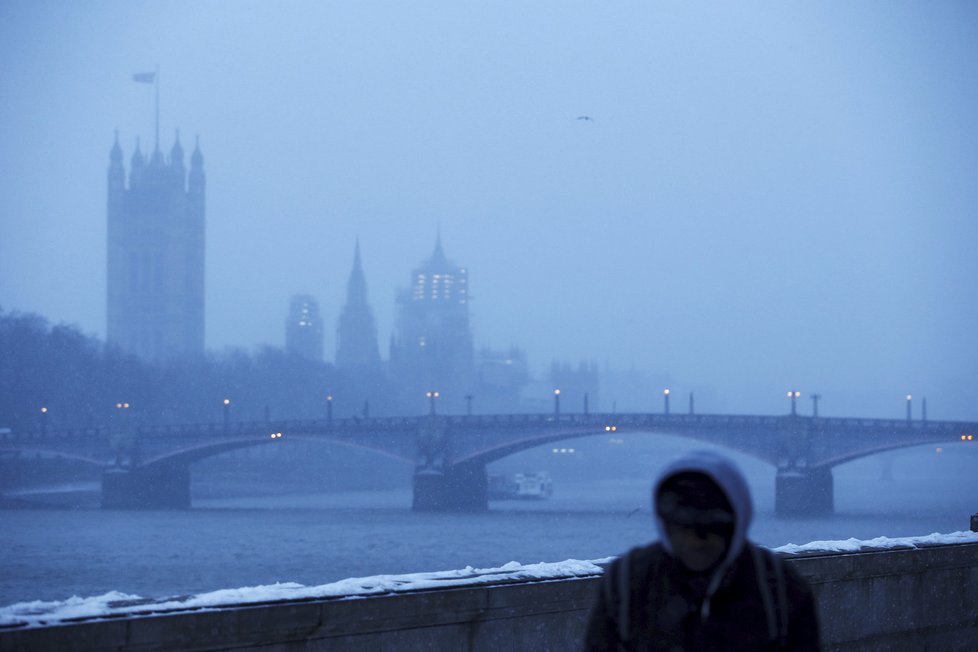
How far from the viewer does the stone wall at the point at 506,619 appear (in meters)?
5.29

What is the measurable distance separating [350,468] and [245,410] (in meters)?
13.3

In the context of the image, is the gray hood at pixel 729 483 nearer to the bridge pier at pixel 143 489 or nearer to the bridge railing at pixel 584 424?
the bridge railing at pixel 584 424

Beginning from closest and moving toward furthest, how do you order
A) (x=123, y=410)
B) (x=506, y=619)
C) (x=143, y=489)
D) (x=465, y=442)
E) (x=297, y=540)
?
1. (x=506, y=619)
2. (x=297, y=540)
3. (x=143, y=489)
4. (x=465, y=442)
5. (x=123, y=410)

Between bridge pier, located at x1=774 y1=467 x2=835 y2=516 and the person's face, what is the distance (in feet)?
281

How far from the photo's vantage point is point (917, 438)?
87688 mm

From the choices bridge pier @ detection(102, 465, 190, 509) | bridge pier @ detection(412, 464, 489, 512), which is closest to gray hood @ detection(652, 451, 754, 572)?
bridge pier @ detection(412, 464, 489, 512)

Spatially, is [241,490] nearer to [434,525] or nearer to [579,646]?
[434,525]

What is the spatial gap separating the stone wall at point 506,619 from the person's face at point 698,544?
8.76 feet

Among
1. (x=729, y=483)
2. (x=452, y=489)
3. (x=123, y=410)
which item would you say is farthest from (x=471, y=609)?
(x=123, y=410)

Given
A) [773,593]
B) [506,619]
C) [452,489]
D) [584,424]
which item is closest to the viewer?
[773,593]

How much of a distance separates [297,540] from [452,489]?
29556 millimetres

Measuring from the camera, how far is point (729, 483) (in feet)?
10.1

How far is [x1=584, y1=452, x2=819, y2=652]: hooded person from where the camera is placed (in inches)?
123

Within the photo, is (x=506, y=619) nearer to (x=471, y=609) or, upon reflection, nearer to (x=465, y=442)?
(x=471, y=609)
